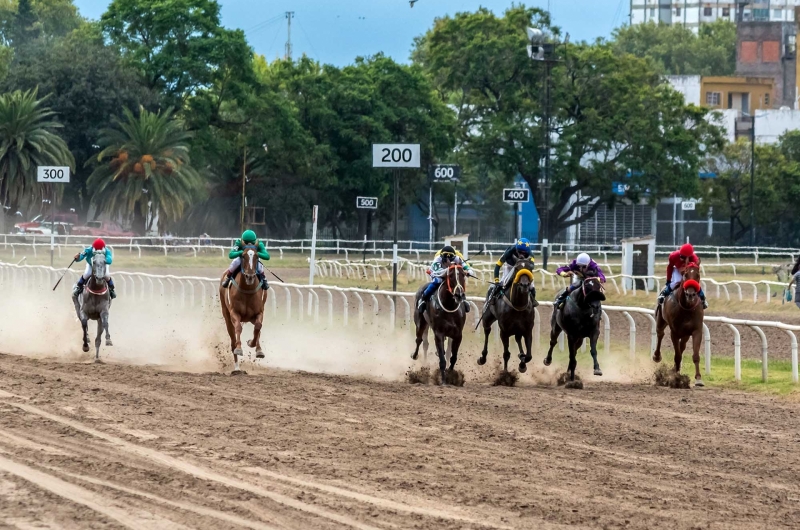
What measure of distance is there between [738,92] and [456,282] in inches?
3600

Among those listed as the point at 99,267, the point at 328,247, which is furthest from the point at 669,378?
the point at 328,247

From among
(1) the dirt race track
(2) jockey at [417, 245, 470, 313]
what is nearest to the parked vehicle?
(2) jockey at [417, 245, 470, 313]

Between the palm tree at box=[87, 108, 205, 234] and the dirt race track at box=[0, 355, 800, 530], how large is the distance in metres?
43.0

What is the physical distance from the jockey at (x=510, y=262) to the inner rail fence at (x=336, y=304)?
2.09 meters

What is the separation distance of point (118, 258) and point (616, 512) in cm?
3823

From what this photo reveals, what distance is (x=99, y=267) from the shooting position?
1838cm

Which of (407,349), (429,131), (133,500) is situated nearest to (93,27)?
(429,131)

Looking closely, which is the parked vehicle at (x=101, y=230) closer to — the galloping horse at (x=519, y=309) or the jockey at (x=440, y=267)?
the jockey at (x=440, y=267)

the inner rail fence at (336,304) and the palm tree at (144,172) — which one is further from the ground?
the palm tree at (144,172)

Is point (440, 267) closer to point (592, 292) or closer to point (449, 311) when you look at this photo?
point (449, 311)

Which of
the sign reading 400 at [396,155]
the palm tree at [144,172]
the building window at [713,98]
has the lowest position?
the sign reading 400 at [396,155]

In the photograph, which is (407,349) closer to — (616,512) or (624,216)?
→ (616,512)

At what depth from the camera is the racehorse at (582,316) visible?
51.2 feet

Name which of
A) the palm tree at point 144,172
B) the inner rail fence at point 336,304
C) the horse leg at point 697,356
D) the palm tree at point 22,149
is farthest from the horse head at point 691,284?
the palm tree at point 22,149
